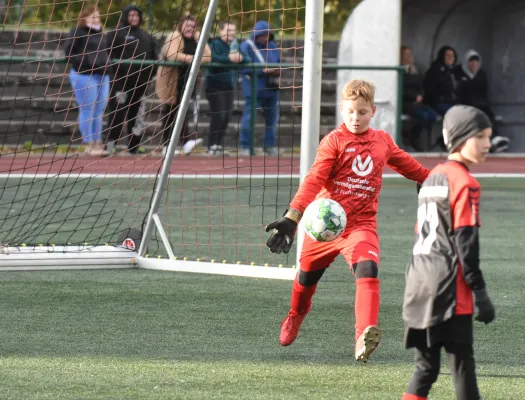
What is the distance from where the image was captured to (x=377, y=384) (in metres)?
5.74

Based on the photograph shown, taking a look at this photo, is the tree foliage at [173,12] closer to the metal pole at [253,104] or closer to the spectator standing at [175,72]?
the metal pole at [253,104]

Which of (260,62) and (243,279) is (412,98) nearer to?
(260,62)

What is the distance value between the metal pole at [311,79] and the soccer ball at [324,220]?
5.78 ft

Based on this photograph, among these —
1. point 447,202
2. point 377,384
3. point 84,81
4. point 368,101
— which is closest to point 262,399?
point 377,384

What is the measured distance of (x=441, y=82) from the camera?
21453mm

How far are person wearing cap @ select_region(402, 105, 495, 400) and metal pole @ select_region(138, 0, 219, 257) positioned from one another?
439 centimetres

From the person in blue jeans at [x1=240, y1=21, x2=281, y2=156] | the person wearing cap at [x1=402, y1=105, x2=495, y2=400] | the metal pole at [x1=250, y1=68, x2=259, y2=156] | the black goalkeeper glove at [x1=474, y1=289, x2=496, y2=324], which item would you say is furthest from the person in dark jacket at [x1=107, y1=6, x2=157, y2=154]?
the black goalkeeper glove at [x1=474, y1=289, x2=496, y2=324]

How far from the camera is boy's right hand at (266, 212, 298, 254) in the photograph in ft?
20.8

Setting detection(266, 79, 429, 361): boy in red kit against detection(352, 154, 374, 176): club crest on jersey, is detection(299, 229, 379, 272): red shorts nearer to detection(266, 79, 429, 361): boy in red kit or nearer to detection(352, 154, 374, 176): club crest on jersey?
detection(266, 79, 429, 361): boy in red kit

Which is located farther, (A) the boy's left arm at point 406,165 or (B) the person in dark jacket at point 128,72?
(B) the person in dark jacket at point 128,72

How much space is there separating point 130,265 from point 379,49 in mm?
12108

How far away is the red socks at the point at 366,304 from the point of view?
6.26 meters

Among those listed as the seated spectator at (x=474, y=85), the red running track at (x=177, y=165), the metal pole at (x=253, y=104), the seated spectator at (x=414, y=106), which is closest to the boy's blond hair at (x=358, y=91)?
the red running track at (x=177, y=165)

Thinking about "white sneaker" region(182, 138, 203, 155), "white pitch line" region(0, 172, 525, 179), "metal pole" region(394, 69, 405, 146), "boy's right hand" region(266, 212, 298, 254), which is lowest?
"white pitch line" region(0, 172, 525, 179)
